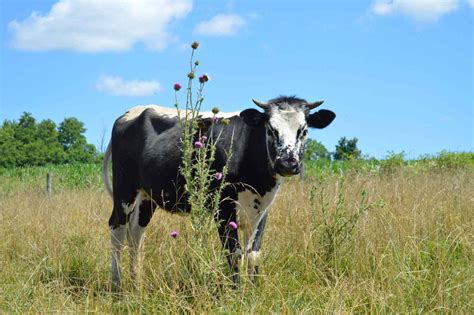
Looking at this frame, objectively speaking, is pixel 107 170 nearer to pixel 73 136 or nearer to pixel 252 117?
pixel 252 117

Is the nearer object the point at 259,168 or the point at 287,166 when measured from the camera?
the point at 287,166

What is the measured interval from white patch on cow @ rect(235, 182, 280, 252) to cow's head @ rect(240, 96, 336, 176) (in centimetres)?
38

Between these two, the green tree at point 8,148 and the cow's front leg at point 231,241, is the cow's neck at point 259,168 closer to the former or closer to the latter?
the cow's front leg at point 231,241

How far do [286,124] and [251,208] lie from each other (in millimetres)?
916

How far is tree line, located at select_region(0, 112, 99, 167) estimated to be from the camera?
60.8m

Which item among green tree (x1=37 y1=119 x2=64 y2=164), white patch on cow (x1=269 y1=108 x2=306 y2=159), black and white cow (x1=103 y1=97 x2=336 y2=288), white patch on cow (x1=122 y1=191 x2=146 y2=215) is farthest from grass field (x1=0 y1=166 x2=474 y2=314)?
green tree (x1=37 y1=119 x2=64 y2=164)

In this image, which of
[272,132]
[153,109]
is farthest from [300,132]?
[153,109]

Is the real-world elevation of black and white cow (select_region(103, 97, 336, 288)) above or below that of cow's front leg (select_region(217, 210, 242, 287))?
above

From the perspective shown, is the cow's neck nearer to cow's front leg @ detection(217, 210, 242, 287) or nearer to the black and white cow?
the black and white cow

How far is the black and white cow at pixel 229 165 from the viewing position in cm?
540

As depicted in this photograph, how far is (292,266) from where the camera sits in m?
5.42

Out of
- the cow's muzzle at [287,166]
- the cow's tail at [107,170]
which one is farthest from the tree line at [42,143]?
the cow's muzzle at [287,166]

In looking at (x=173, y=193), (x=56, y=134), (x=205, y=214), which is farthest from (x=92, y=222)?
(x=56, y=134)

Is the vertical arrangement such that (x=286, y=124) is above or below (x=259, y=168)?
above
